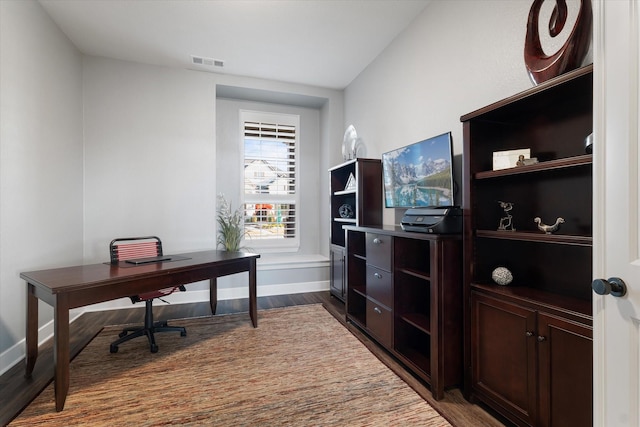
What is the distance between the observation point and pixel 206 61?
3.72 meters

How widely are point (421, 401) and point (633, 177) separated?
160 cm

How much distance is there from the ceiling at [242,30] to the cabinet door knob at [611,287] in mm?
2682

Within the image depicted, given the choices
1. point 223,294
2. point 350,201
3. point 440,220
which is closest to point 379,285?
point 440,220

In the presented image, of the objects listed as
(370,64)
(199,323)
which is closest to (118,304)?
(199,323)

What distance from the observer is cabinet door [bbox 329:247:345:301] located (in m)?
3.78

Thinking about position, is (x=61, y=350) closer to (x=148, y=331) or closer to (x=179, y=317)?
(x=148, y=331)

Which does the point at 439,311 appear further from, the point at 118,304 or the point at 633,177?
the point at 118,304

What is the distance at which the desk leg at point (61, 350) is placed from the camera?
5.90 ft

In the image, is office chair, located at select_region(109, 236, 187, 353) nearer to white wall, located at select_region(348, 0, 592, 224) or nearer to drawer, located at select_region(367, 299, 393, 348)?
drawer, located at select_region(367, 299, 393, 348)

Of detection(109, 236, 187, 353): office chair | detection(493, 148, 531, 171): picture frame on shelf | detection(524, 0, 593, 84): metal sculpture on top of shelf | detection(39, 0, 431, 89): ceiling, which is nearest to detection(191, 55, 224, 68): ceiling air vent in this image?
detection(39, 0, 431, 89): ceiling

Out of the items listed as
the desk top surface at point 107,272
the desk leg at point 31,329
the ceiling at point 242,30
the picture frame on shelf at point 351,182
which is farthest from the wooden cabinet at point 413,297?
the desk leg at point 31,329

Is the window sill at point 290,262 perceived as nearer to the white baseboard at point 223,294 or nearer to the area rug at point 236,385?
the white baseboard at point 223,294

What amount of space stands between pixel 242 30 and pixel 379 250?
8.55 feet

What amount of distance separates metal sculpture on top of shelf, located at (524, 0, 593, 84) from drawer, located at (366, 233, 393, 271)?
4.48ft
